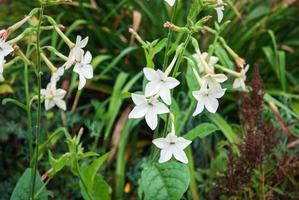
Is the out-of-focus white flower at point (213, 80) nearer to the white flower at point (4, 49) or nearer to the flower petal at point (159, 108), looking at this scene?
the flower petal at point (159, 108)

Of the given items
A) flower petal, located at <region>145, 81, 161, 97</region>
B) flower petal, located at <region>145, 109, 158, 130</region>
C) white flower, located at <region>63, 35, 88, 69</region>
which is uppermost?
white flower, located at <region>63, 35, 88, 69</region>

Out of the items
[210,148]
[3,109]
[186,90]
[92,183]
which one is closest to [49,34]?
[3,109]

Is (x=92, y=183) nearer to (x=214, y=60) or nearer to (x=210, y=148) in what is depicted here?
(x=214, y=60)

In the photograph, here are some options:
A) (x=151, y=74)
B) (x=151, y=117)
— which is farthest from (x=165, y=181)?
(x=151, y=74)

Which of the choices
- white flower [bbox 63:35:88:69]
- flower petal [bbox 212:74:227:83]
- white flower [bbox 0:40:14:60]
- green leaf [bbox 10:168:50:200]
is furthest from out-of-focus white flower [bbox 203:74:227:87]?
green leaf [bbox 10:168:50:200]

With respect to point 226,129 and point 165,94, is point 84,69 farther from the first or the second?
point 226,129

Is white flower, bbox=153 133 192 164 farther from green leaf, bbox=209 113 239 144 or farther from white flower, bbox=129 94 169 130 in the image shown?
green leaf, bbox=209 113 239 144
